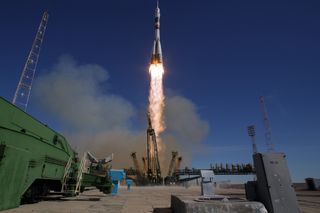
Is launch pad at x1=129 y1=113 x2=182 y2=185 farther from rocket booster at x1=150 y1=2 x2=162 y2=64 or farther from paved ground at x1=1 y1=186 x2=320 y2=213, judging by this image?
paved ground at x1=1 y1=186 x2=320 y2=213

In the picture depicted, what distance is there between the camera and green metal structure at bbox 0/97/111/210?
8523 mm

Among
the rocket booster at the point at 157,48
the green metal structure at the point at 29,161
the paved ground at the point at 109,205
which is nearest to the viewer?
the green metal structure at the point at 29,161

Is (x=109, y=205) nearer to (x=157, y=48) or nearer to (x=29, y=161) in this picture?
(x=29, y=161)

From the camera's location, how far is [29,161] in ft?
32.4

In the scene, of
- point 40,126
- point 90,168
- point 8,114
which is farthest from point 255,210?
point 90,168

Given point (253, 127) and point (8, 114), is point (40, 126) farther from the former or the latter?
point (253, 127)

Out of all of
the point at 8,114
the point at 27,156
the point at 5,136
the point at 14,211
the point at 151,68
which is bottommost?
the point at 14,211

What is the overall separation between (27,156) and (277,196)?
9926 mm

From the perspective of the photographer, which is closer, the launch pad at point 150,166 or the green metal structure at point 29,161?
the green metal structure at point 29,161

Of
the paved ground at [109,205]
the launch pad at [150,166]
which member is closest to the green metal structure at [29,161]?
the paved ground at [109,205]

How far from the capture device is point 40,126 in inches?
487

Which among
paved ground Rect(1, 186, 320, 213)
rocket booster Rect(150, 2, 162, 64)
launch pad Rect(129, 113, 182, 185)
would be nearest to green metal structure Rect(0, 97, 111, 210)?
paved ground Rect(1, 186, 320, 213)

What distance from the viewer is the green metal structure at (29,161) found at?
8523 millimetres

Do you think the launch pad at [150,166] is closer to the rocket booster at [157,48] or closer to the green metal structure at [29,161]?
the rocket booster at [157,48]
